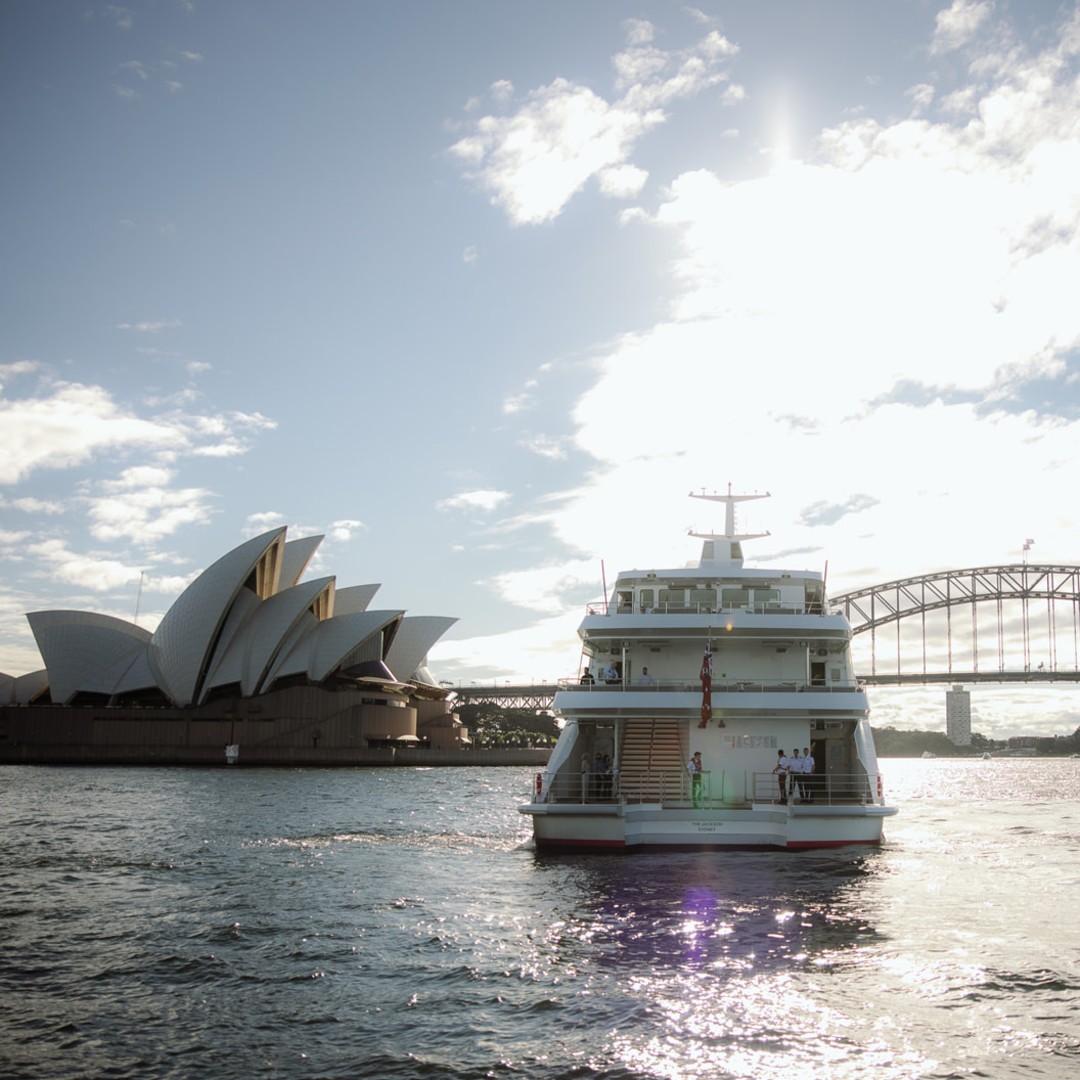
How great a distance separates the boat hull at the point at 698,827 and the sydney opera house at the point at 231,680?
73.3 meters

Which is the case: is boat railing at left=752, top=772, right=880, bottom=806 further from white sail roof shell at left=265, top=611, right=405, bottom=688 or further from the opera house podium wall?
white sail roof shell at left=265, top=611, right=405, bottom=688

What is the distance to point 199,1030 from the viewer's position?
13891 mm

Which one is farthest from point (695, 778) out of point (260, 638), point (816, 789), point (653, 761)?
point (260, 638)

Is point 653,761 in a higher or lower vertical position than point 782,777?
higher

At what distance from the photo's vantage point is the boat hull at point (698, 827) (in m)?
27.0

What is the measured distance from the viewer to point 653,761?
3059 cm

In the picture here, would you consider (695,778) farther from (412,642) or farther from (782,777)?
(412,642)

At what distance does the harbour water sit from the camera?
12.9 m

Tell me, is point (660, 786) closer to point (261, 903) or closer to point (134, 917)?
point (261, 903)

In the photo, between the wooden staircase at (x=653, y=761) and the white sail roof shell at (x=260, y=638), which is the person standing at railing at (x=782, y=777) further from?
the white sail roof shell at (x=260, y=638)

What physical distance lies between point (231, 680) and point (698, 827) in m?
83.6

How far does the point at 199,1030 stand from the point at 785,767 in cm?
1844

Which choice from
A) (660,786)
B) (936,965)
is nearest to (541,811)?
(660,786)

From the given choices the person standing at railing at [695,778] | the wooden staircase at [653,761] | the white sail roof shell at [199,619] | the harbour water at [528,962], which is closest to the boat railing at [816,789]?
the harbour water at [528,962]
